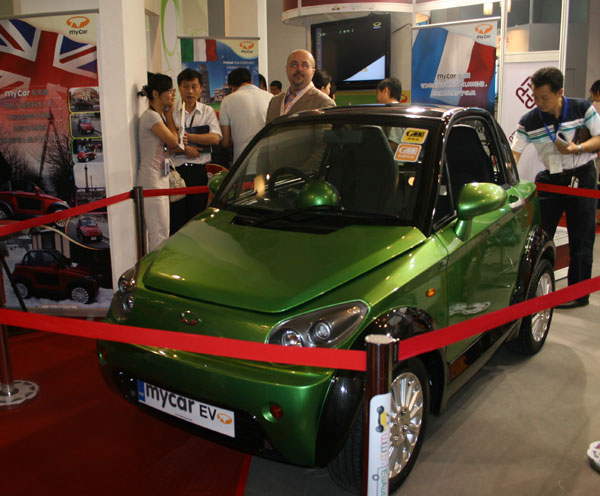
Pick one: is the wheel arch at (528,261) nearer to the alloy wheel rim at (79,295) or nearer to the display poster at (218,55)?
the alloy wheel rim at (79,295)

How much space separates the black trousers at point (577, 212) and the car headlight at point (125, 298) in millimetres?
3225

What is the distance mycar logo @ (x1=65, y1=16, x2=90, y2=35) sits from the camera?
4133 millimetres

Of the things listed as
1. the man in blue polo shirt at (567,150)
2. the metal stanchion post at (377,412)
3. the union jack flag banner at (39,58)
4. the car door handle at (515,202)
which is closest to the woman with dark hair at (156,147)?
the union jack flag banner at (39,58)

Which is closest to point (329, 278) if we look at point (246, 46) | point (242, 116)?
point (242, 116)

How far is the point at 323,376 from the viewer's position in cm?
203

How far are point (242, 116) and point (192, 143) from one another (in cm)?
50

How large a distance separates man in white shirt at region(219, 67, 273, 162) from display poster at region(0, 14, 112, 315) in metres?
1.39

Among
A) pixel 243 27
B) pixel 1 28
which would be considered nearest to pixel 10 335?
pixel 1 28

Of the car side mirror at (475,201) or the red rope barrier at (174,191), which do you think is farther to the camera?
the red rope barrier at (174,191)

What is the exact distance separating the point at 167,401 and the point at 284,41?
1522 centimetres

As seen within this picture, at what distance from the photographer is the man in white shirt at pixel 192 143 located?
16.1 feet

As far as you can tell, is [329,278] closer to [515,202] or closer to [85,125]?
[515,202]

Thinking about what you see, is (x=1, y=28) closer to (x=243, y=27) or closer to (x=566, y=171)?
(x=566, y=171)

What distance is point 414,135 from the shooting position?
2.87 meters
